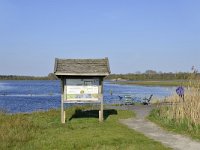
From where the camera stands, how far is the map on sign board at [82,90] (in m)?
20.1

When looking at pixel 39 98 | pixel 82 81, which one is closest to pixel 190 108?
pixel 82 81

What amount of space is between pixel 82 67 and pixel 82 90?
3.70 ft

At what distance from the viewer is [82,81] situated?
20328 millimetres

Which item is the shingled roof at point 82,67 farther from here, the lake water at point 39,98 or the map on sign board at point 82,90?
the lake water at point 39,98

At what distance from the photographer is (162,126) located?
17.8 metres

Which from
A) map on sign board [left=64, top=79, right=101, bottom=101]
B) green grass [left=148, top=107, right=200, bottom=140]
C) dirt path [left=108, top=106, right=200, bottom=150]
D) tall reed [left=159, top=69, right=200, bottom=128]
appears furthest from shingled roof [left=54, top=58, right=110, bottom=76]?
tall reed [left=159, top=69, right=200, bottom=128]

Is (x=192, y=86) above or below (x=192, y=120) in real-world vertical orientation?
above

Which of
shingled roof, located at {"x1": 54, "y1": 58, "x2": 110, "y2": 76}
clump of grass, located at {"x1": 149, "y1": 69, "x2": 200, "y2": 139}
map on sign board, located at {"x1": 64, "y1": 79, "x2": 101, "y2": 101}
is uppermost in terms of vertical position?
shingled roof, located at {"x1": 54, "y1": 58, "x2": 110, "y2": 76}

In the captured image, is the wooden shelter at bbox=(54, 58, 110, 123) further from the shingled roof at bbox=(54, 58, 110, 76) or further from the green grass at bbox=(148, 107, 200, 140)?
the green grass at bbox=(148, 107, 200, 140)

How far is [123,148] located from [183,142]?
7.84 feet

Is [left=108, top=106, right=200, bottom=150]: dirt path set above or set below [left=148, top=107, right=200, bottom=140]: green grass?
below

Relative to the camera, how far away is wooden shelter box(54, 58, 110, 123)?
1997cm

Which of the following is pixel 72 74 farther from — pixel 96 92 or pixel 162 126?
pixel 162 126

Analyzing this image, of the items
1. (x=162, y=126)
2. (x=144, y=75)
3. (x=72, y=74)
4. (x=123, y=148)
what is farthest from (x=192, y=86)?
(x=144, y=75)
